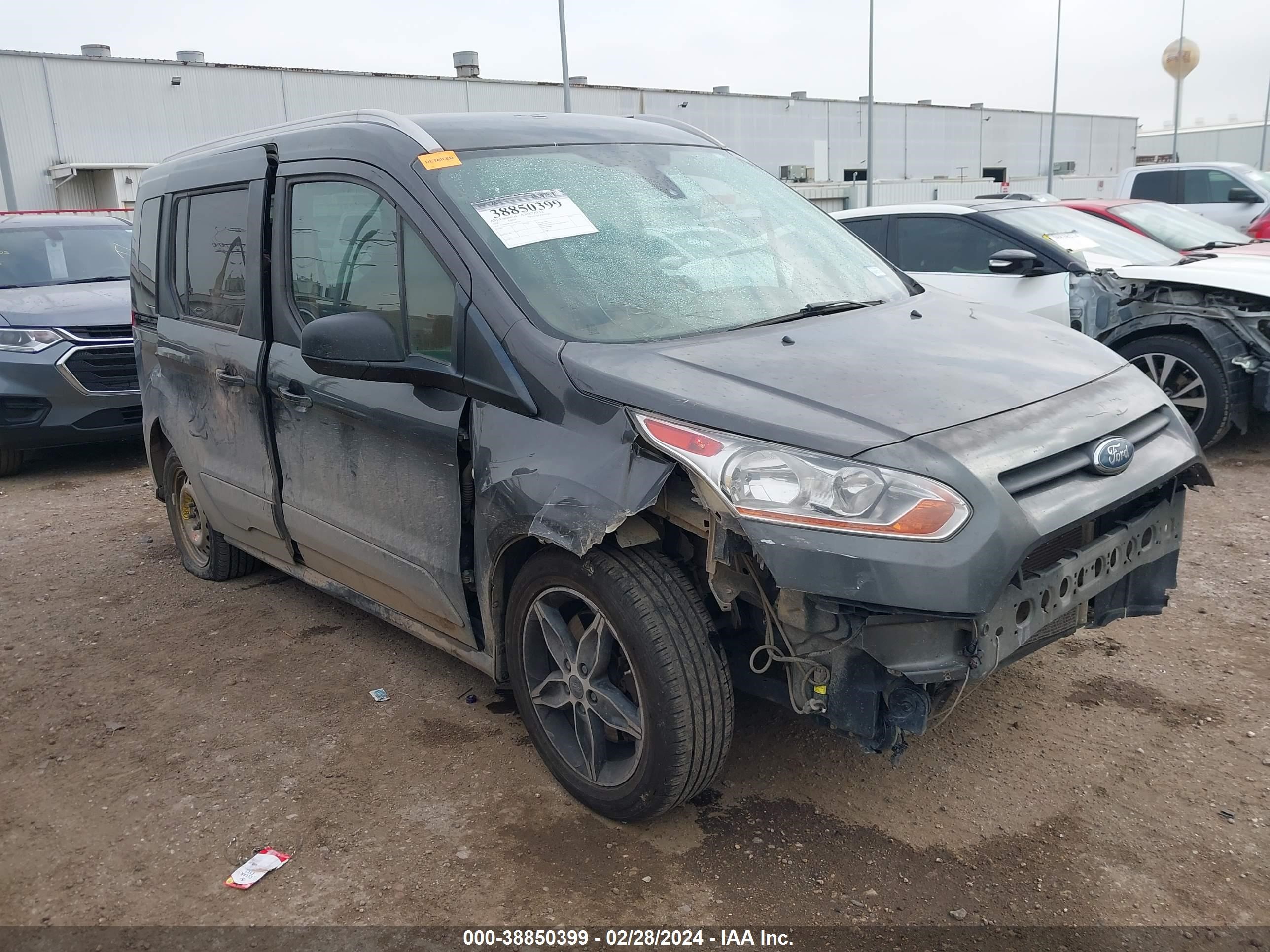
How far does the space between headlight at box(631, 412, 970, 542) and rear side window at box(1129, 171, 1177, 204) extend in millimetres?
13816

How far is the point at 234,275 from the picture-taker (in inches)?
165

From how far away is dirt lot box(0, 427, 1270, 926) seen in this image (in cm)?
270

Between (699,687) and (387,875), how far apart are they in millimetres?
1006

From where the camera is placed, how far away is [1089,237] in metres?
7.45

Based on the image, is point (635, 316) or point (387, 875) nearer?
point (387, 875)

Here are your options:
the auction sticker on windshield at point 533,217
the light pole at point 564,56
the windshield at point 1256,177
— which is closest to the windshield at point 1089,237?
the auction sticker on windshield at point 533,217

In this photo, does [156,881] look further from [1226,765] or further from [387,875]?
[1226,765]

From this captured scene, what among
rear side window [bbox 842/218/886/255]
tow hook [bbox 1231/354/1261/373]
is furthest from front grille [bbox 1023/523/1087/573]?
rear side window [bbox 842/218/886/255]

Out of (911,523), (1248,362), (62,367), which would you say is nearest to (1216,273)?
(1248,362)

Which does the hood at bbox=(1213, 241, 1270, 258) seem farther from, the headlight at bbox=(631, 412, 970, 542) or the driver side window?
the driver side window

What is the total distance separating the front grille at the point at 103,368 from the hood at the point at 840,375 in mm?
5997

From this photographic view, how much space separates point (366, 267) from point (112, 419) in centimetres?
515

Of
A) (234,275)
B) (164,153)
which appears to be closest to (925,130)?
(164,153)

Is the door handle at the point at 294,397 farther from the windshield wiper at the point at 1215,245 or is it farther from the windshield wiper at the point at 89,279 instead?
the windshield wiper at the point at 1215,245
